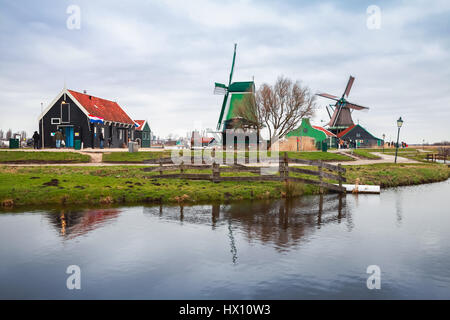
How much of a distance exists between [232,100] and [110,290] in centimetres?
5180

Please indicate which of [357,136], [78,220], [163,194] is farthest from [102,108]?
[357,136]

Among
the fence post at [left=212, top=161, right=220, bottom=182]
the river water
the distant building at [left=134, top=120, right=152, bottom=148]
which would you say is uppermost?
the distant building at [left=134, top=120, right=152, bottom=148]

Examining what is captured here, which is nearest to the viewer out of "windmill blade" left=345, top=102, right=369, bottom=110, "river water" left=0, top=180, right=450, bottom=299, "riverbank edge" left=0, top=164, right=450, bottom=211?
"river water" left=0, top=180, right=450, bottom=299

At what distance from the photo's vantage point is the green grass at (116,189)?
53.9 ft

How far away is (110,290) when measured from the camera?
7.27 m

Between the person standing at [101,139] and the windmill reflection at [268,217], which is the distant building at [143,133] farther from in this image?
the windmill reflection at [268,217]

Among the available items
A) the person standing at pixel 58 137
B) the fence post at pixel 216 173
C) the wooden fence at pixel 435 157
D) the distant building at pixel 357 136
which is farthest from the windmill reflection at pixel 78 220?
the distant building at pixel 357 136

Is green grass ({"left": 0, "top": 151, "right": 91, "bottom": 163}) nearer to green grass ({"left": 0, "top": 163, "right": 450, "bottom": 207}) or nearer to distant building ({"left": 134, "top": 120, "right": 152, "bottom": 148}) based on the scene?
green grass ({"left": 0, "top": 163, "right": 450, "bottom": 207})

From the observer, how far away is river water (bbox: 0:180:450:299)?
7371 millimetres

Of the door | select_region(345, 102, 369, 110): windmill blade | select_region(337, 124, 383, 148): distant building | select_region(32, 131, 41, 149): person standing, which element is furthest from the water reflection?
select_region(345, 102, 369, 110): windmill blade

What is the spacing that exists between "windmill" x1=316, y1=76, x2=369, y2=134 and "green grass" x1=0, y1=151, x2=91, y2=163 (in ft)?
202

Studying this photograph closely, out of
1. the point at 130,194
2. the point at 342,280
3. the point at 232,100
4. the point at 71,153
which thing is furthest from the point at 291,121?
the point at 342,280

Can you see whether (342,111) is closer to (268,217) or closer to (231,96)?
(231,96)
